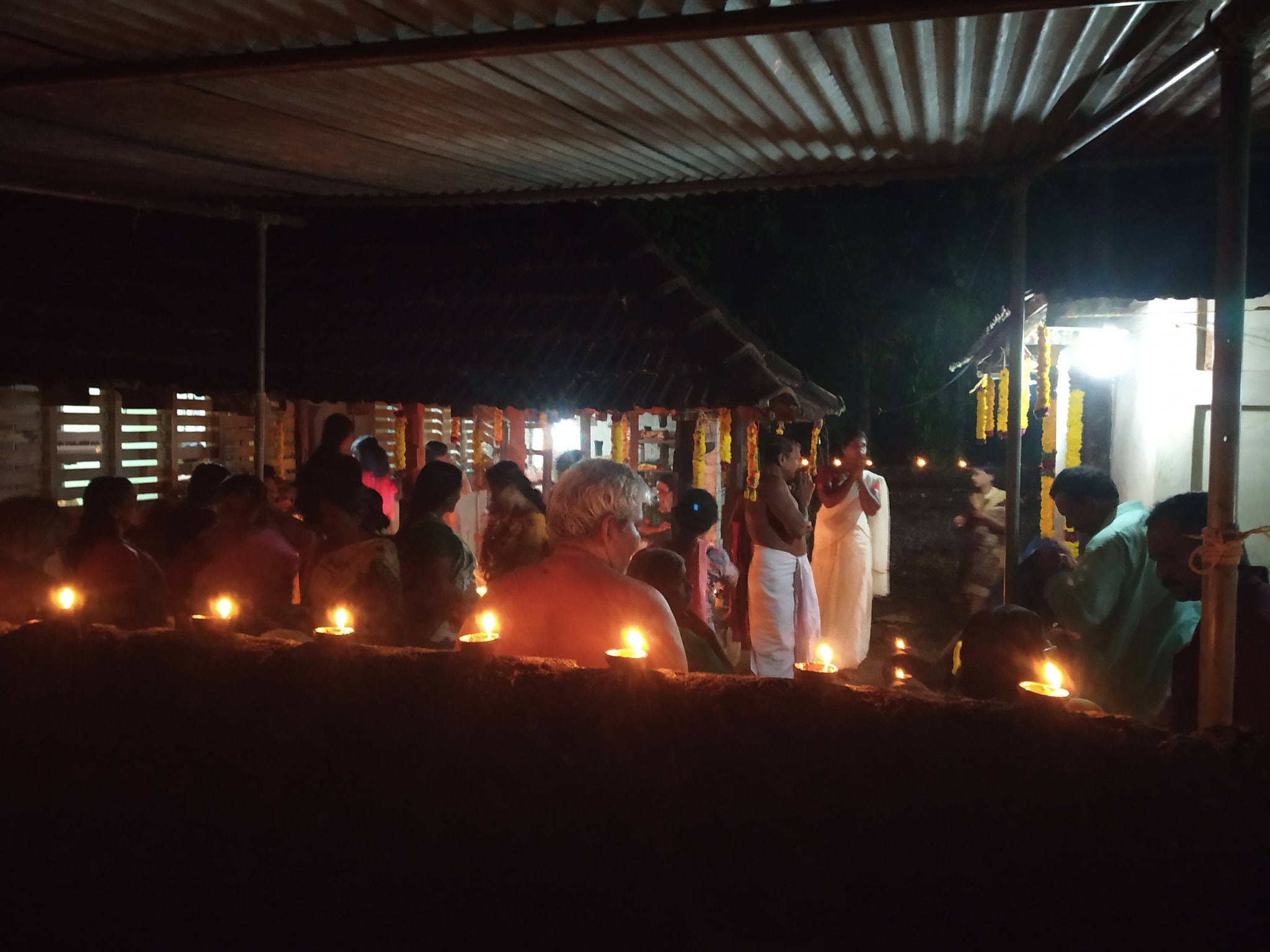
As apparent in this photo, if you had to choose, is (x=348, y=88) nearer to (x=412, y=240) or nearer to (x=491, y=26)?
(x=491, y=26)

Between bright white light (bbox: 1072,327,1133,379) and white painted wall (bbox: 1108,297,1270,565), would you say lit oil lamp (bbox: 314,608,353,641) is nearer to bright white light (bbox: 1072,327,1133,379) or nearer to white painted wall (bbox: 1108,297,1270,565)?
white painted wall (bbox: 1108,297,1270,565)

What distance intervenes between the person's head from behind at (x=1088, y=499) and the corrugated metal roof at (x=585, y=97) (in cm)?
182

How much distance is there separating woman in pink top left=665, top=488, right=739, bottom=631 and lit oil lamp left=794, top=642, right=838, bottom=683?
11.3 ft

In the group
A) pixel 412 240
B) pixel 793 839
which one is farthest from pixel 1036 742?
pixel 412 240

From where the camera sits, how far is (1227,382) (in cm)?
325

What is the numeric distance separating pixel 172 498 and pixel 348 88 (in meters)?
5.63

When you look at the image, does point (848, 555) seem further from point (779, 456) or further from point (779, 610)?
point (779, 456)

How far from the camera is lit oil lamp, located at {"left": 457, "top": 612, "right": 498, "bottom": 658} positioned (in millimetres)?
2373

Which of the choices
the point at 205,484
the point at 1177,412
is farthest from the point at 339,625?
the point at 1177,412

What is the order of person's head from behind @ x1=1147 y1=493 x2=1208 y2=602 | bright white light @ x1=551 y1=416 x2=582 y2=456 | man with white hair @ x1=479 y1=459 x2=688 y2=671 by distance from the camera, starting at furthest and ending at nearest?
bright white light @ x1=551 y1=416 x2=582 y2=456 < person's head from behind @ x1=1147 y1=493 x2=1208 y2=602 < man with white hair @ x1=479 y1=459 x2=688 y2=671

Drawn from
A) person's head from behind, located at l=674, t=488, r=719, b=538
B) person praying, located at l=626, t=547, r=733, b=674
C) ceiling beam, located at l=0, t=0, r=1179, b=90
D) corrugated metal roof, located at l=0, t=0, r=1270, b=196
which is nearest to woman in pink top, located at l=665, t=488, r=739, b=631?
person's head from behind, located at l=674, t=488, r=719, b=538

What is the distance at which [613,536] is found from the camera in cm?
329

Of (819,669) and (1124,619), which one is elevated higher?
(819,669)

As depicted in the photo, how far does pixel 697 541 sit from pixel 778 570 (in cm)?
80
